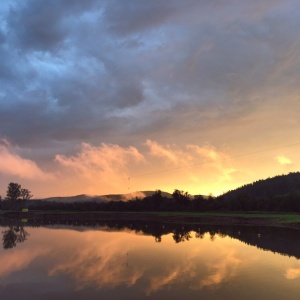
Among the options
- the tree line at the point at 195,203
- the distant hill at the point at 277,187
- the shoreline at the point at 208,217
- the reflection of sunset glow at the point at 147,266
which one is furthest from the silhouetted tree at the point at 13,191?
the reflection of sunset glow at the point at 147,266

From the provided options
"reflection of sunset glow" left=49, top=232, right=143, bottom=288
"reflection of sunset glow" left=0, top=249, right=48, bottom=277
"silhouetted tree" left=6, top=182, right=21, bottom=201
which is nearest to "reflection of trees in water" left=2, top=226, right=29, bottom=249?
"reflection of sunset glow" left=0, top=249, right=48, bottom=277

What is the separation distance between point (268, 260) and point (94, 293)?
42.7 feet

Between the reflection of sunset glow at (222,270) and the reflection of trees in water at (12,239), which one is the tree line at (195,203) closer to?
the reflection of trees in water at (12,239)

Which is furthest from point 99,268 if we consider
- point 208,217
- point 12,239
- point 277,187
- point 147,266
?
point 277,187

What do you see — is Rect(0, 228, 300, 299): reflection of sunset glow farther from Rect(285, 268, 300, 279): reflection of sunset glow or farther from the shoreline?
the shoreline

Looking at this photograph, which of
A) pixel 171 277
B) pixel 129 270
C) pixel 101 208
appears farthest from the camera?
pixel 101 208

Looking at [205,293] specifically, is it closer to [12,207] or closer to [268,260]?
[268,260]

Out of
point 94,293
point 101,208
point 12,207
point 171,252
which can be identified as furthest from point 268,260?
point 12,207

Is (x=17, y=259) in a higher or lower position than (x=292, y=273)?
higher

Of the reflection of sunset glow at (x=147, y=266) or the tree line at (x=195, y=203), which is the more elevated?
the tree line at (x=195, y=203)

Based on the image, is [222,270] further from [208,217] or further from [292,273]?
[208,217]

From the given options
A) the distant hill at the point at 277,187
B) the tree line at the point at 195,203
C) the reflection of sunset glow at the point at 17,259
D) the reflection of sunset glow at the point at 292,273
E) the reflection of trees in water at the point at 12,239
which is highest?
the distant hill at the point at 277,187

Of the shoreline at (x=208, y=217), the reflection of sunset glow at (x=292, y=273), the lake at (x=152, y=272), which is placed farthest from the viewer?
the shoreline at (x=208, y=217)

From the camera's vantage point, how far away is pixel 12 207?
17488 centimetres
